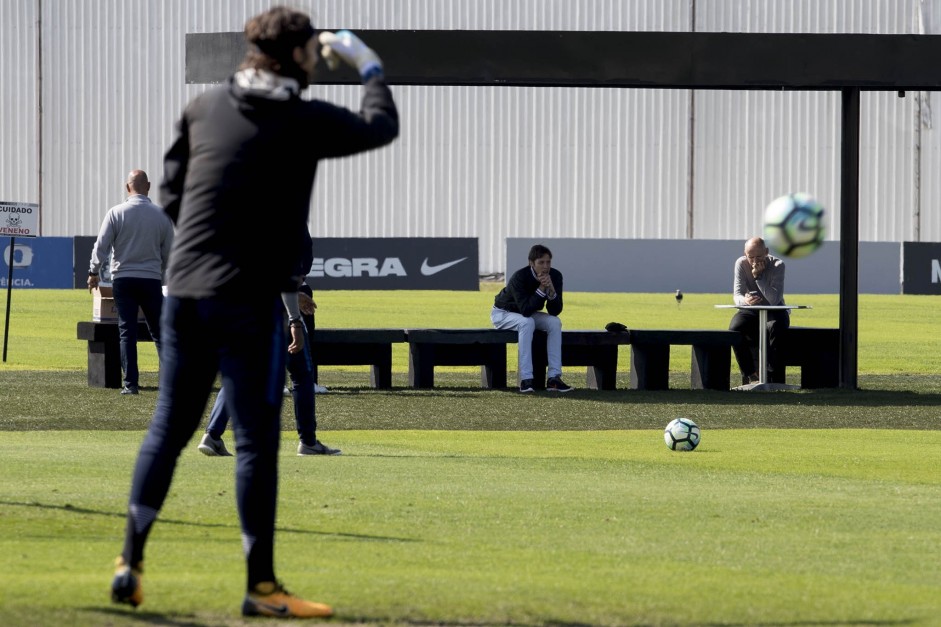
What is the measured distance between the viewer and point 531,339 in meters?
15.9

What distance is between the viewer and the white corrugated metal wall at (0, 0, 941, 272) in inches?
1534

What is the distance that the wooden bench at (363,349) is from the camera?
1589cm

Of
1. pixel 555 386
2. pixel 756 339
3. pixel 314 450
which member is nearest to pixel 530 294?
pixel 555 386

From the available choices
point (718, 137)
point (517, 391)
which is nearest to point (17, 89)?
point (718, 137)

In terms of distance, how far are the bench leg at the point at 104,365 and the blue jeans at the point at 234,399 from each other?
36.8ft

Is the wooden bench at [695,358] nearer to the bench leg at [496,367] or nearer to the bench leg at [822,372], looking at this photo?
the bench leg at [822,372]

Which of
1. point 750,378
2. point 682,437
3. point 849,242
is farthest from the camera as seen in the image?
point 750,378

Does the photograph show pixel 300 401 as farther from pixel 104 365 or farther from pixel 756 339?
pixel 756 339

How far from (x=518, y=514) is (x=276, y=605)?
2670mm

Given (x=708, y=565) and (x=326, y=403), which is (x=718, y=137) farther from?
(x=708, y=565)

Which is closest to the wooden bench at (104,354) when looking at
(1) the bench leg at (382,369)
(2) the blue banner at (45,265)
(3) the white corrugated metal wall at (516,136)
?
(1) the bench leg at (382,369)

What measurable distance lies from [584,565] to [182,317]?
1799 mm

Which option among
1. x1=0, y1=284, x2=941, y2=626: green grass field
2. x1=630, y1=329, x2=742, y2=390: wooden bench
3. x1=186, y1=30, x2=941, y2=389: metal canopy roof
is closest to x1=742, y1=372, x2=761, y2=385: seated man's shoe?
x1=630, y1=329, x2=742, y2=390: wooden bench

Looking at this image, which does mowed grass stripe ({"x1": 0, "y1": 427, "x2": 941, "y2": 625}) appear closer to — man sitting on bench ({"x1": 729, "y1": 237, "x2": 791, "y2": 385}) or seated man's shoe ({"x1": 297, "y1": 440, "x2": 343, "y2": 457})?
seated man's shoe ({"x1": 297, "y1": 440, "x2": 343, "y2": 457})
